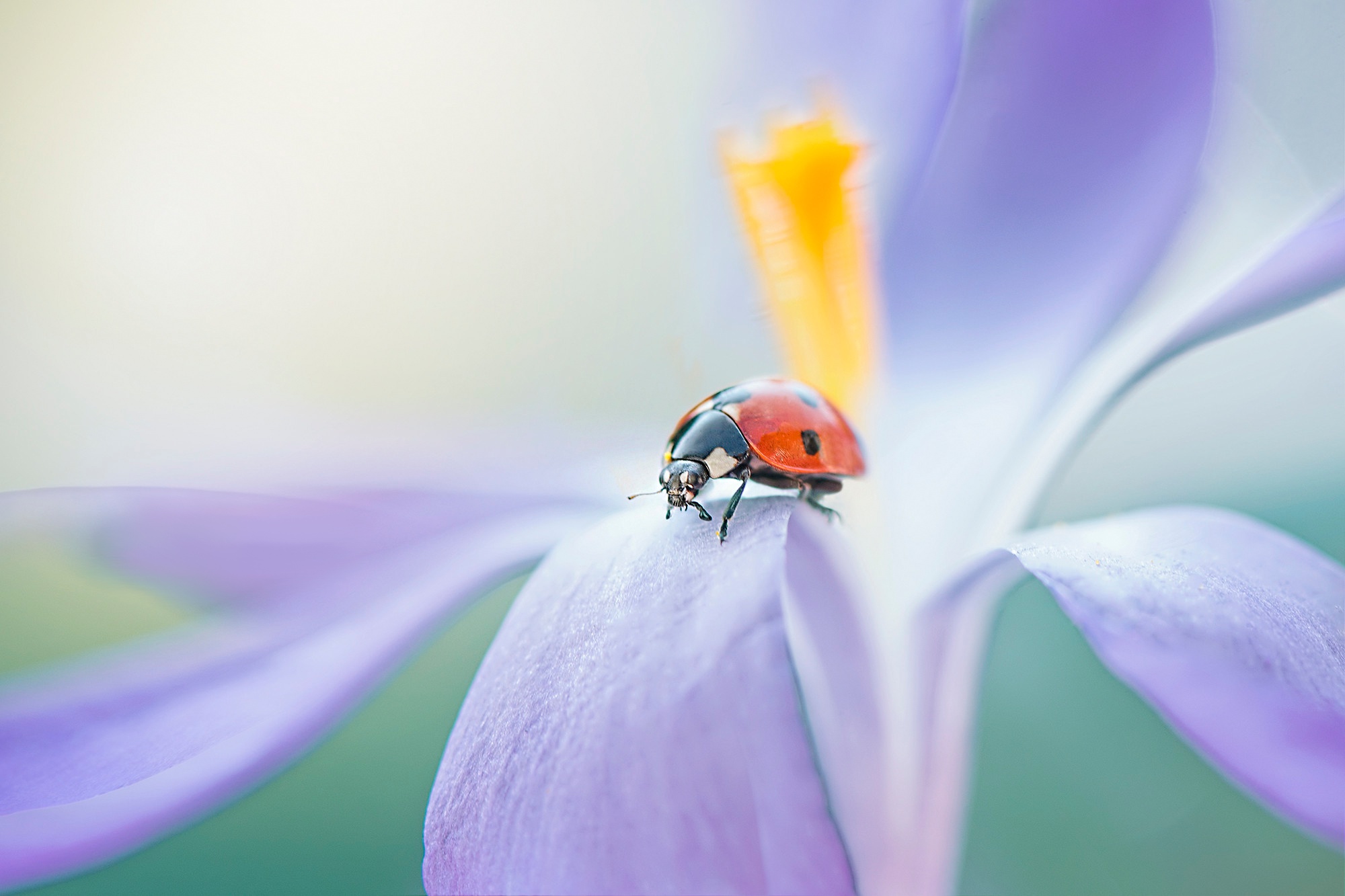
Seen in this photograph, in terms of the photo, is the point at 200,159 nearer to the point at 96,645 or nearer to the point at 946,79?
the point at 96,645

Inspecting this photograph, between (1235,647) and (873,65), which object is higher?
(873,65)

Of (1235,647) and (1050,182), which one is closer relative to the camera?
(1235,647)

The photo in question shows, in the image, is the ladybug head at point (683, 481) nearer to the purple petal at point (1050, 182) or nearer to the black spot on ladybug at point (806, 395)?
the black spot on ladybug at point (806, 395)

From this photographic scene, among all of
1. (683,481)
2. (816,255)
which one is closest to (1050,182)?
(816,255)

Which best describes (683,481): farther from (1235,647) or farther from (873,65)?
(873,65)

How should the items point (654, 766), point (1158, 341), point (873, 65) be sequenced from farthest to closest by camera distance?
point (873, 65)
point (1158, 341)
point (654, 766)

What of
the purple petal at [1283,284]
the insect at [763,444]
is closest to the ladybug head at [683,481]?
the insect at [763,444]

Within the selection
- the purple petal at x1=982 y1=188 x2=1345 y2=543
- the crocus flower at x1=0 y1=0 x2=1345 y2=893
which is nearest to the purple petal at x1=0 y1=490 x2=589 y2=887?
the crocus flower at x1=0 y1=0 x2=1345 y2=893

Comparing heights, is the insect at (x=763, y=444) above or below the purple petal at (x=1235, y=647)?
above
